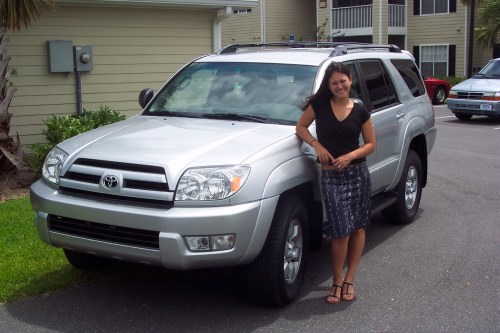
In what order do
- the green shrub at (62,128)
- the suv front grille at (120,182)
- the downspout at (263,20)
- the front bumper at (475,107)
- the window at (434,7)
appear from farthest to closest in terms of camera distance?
the downspout at (263,20)
the window at (434,7)
the front bumper at (475,107)
the green shrub at (62,128)
the suv front grille at (120,182)

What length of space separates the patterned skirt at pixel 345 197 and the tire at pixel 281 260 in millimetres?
221

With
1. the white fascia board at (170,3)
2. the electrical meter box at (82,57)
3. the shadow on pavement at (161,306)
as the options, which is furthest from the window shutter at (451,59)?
the shadow on pavement at (161,306)

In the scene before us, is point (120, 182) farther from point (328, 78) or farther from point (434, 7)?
point (434, 7)

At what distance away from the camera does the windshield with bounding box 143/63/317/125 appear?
17.9ft

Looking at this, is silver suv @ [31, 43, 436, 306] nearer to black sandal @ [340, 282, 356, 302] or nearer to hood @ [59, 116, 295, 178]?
hood @ [59, 116, 295, 178]

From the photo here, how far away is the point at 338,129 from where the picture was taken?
15.8 ft

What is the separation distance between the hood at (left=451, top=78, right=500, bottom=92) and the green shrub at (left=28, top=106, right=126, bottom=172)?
10.9m

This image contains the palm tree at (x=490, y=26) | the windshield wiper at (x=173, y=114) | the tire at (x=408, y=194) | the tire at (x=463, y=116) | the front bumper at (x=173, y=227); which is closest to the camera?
the front bumper at (x=173, y=227)

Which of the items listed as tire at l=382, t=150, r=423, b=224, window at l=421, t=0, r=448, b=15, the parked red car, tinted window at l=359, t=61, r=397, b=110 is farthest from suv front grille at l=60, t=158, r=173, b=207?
window at l=421, t=0, r=448, b=15

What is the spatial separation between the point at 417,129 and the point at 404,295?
2526 mm

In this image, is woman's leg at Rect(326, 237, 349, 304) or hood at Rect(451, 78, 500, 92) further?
hood at Rect(451, 78, 500, 92)

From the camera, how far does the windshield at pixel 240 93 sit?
5.46 meters

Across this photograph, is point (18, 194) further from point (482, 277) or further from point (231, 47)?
point (482, 277)

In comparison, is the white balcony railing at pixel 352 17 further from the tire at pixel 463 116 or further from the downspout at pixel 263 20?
the tire at pixel 463 116
